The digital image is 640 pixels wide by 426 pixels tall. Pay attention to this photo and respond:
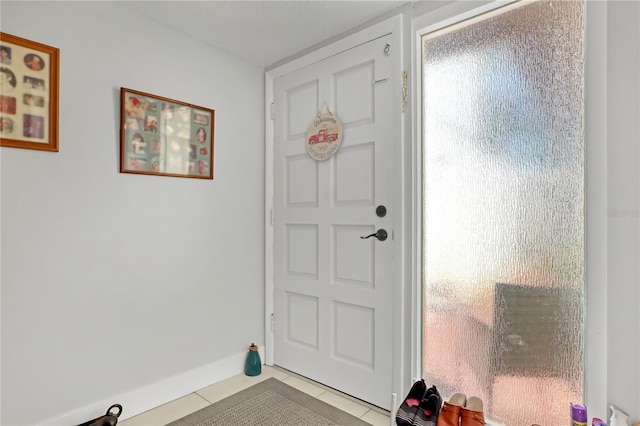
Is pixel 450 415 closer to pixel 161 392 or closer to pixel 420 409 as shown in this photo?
pixel 420 409

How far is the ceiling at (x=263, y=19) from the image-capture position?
188cm

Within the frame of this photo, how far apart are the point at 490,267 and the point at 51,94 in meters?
2.27

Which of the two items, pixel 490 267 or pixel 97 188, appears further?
pixel 97 188

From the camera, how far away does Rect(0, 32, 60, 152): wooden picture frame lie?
1530mm

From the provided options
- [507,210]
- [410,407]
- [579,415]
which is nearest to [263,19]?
[507,210]

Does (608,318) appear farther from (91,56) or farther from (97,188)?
(91,56)

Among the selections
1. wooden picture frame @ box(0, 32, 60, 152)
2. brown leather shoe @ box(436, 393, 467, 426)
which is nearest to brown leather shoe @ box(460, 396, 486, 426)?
brown leather shoe @ box(436, 393, 467, 426)

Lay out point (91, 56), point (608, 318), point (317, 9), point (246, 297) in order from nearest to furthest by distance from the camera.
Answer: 1. point (608, 318)
2. point (91, 56)
3. point (317, 9)
4. point (246, 297)

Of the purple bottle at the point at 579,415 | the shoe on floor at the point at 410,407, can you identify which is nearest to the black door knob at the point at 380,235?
the shoe on floor at the point at 410,407

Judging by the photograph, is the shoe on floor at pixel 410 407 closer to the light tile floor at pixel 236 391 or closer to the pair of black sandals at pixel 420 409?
the pair of black sandals at pixel 420 409

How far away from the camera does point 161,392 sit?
2.03m

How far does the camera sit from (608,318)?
134 cm

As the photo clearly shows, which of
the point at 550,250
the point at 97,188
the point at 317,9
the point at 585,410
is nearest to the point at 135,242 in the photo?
the point at 97,188

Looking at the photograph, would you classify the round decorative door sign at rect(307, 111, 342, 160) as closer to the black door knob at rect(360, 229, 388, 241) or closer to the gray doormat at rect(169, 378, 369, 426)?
the black door knob at rect(360, 229, 388, 241)
